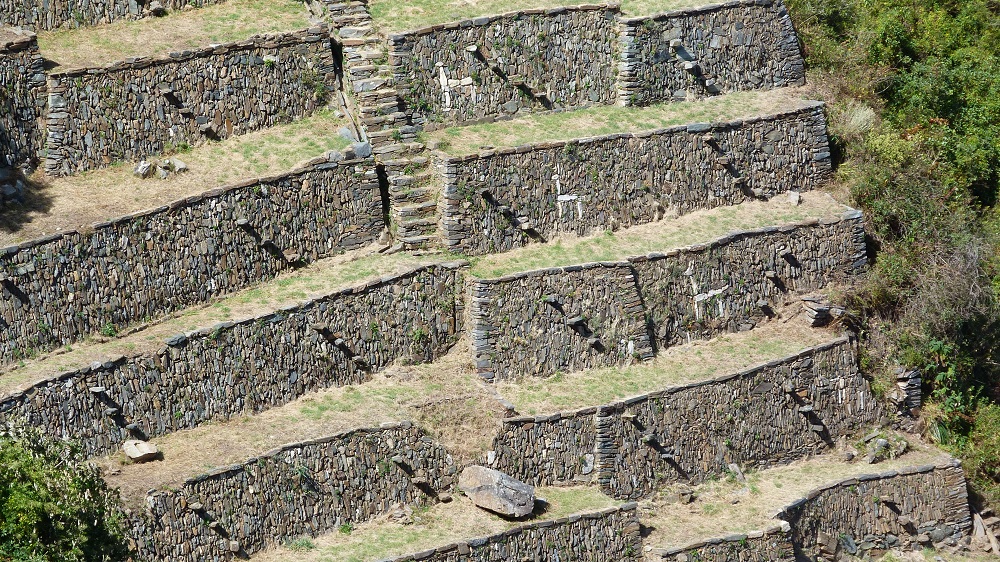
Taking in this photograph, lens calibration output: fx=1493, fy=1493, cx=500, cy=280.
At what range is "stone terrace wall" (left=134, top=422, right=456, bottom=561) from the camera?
31734 millimetres

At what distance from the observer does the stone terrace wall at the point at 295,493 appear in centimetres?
3173

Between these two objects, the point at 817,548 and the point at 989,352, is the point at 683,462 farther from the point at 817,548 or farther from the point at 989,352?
the point at 989,352

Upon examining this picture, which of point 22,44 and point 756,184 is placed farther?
point 756,184

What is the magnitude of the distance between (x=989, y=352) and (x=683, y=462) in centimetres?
1049

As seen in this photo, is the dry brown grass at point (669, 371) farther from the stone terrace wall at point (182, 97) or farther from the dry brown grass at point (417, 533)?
the stone terrace wall at point (182, 97)

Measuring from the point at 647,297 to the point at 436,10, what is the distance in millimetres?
10235

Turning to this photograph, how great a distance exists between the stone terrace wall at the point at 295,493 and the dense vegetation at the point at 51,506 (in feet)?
9.41

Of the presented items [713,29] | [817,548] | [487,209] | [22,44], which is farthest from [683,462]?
[22,44]

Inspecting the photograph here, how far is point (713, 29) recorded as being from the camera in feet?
146

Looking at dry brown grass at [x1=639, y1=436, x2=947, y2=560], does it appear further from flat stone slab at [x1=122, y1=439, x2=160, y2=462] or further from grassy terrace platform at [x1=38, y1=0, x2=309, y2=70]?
grassy terrace platform at [x1=38, y1=0, x2=309, y2=70]

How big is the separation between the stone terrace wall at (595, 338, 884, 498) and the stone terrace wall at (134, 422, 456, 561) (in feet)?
15.0

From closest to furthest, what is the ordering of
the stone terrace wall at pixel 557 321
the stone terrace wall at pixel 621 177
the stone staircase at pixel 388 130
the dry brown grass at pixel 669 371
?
the dry brown grass at pixel 669 371 → the stone terrace wall at pixel 557 321 → the stone staircase at pixel 388 130 → the stone terrace wall at pixel 621 177

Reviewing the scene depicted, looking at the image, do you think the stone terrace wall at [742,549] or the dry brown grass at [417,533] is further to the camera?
the stone terrace wall at [742,549]

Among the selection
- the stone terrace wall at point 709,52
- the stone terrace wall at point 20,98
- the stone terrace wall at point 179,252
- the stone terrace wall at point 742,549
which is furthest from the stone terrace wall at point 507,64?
the stone terrace wall at point 742,549
